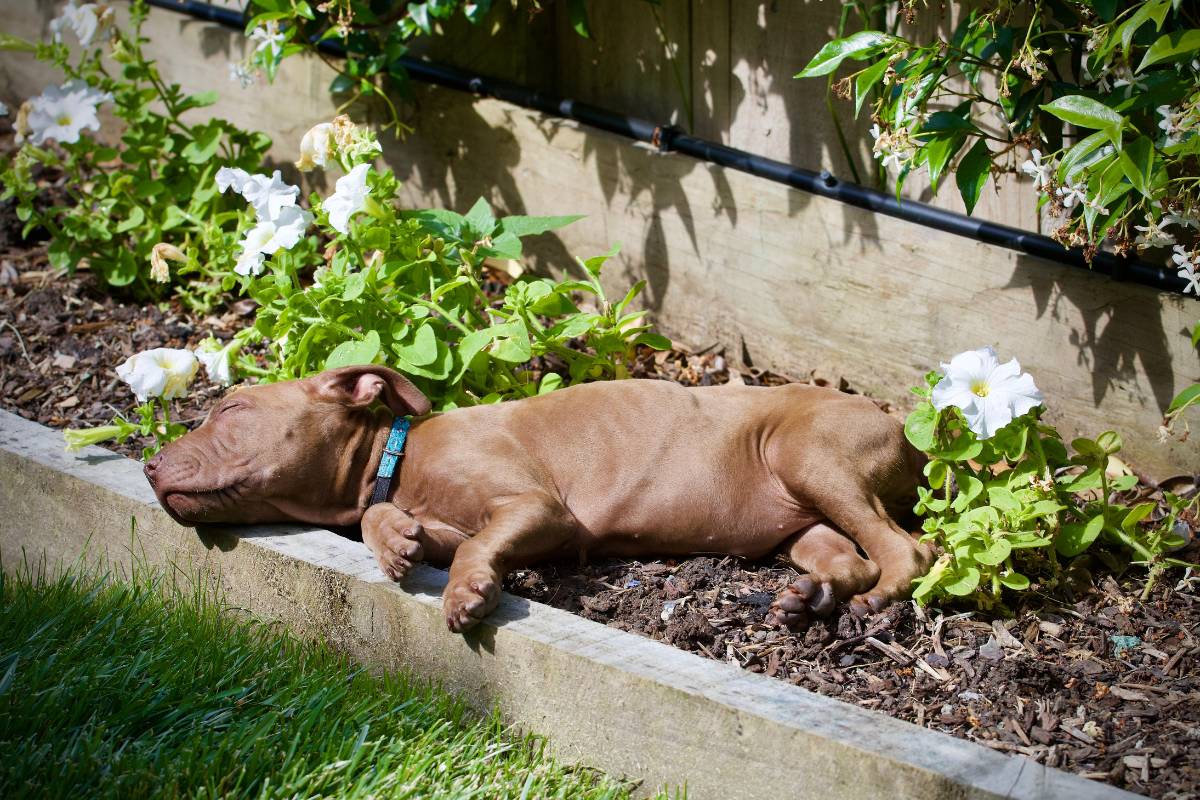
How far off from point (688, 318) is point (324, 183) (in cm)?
202

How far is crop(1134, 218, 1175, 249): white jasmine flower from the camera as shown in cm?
362

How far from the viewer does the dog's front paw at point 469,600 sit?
3234 millimetres

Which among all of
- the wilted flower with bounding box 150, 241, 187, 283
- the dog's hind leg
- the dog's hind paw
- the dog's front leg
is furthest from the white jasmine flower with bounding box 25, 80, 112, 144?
the dog's hind paw

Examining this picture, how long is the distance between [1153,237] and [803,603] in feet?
4.81

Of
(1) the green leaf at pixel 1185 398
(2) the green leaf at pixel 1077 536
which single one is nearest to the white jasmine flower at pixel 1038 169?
(1) the green leaf at pixel 1185 398

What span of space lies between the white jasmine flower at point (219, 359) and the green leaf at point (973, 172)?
2.51 metres

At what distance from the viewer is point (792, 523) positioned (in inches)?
155

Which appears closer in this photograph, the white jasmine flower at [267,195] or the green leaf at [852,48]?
the green leaf at [852,48]

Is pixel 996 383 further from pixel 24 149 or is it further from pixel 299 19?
pixel 24 149

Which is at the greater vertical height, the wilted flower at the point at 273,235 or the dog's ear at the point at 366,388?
the wilted flower at the point at 273,235

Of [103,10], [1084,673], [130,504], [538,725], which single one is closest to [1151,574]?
[1084,673]

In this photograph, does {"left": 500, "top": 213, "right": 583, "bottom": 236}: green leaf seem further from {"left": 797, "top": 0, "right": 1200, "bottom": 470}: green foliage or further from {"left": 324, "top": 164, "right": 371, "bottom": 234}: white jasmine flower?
{"left": 797, "top": 0, "right": 1200, "bottom": 470}: green foliage

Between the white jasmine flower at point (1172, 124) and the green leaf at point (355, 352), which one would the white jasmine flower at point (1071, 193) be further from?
the green leaf at point (355, 352)

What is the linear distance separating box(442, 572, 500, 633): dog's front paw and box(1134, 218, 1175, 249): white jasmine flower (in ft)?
6.78
